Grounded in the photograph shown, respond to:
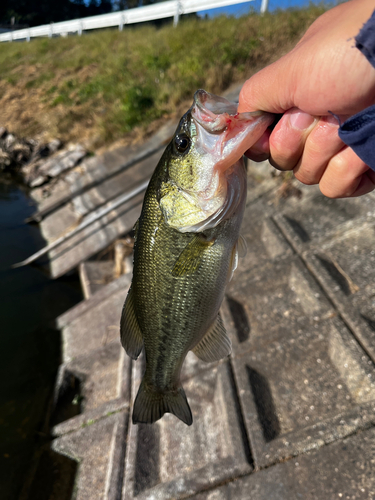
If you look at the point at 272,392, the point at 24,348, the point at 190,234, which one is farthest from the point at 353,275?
the point at 24,348

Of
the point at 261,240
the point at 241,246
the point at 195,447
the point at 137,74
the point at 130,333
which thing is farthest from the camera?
the point at 137,74

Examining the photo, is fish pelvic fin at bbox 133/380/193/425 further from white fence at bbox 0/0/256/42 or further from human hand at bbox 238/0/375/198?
white fence at bbox 0/0/256/42

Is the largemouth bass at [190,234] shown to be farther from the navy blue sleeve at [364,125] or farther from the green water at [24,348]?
the green water at [24,348]

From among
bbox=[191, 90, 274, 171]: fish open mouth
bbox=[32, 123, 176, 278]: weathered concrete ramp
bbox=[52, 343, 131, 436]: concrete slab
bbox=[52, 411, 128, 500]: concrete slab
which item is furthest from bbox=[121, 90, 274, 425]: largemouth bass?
bbox=[32, 123, 176, 278]: weathered concrete ramp

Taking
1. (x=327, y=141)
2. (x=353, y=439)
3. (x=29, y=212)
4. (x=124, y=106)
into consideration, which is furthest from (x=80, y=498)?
(x=124, y=106)

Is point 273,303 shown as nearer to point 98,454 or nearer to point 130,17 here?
point 98,454

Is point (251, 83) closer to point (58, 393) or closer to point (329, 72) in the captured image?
point (329, 72)
